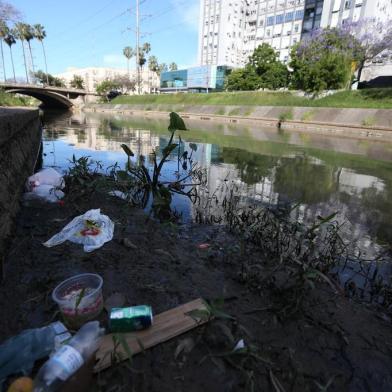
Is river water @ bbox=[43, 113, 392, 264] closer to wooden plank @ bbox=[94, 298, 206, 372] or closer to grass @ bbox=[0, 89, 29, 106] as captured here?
wooden plank @ bbox=[94, 298, 206, 372]

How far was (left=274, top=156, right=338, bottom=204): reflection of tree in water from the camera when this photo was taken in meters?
5.51

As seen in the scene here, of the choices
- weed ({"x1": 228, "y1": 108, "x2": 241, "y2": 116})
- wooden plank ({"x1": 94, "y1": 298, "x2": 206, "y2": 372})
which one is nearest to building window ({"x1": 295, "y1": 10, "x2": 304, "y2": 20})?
weed ({"x1": 228, "y1": 108, "x2": 241, "y2": 116})

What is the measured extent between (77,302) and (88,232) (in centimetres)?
134

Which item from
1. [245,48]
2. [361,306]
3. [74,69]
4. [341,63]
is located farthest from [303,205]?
[74,69]

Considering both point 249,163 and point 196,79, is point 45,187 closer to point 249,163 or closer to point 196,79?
point 249,163

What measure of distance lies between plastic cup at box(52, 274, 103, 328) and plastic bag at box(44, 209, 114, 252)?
703 mm

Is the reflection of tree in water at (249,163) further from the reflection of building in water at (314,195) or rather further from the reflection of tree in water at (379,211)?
the reflection of tree in water at (379,211)

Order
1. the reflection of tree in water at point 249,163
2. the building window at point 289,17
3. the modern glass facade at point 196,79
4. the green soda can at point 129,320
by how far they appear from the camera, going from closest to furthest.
A: the green soda can at point 129,320, the reflection of tree in water at point 249,163, the building window at point 289,17, the modern glass facade at point 196,79

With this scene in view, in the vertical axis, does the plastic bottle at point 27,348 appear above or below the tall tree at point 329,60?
below

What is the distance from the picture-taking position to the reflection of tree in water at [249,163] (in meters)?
6.79

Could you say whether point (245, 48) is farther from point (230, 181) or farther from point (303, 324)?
point (303, 324)

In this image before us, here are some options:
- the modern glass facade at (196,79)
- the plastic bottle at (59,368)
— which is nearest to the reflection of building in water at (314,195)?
the plastic bottle at (59,368)

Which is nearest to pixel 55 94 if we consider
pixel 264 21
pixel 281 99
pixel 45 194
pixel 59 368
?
pixel 281 99

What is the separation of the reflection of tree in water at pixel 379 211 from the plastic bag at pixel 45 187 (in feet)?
15.1
